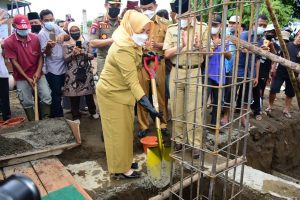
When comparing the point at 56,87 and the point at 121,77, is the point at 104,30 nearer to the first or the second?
the point at 56,87

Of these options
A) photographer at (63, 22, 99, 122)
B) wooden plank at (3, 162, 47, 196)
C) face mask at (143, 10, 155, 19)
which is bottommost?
wooden plank at (3, 162, 47, 196)

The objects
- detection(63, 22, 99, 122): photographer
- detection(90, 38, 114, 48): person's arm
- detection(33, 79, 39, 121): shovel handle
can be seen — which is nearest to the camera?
detection(90, 38, 114, 48): person's arm

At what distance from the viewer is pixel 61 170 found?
3289 mm

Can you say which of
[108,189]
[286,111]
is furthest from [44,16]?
[286,111]

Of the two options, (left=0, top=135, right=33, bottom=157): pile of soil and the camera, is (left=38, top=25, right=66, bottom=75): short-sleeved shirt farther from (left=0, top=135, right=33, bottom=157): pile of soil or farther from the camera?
the camera

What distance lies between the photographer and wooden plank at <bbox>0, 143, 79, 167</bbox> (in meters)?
3.38

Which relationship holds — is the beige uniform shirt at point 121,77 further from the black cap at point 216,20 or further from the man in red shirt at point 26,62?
the man in red shirt at point 26,62

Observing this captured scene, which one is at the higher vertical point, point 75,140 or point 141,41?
point 141,41

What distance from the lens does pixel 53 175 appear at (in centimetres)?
317

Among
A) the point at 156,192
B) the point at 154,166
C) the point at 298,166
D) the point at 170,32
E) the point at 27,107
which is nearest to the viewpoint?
the point at 154,166

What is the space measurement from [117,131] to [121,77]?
23.6 inches

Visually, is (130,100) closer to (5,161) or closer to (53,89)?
(5,161)

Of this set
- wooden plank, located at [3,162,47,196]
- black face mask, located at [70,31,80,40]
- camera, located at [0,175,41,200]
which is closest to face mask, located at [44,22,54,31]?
black face mask, located at [70,31,80,40]

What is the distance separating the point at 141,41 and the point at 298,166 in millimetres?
4882
